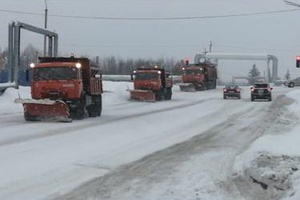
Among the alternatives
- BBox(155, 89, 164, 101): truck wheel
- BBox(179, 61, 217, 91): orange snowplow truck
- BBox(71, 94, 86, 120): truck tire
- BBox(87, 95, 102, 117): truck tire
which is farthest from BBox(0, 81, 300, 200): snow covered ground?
BBox(179, 61, 217, 91): orange snowplow truck

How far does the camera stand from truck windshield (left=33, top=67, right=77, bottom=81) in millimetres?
25822

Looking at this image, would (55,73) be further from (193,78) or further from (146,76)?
(193,78)

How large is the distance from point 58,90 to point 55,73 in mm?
817

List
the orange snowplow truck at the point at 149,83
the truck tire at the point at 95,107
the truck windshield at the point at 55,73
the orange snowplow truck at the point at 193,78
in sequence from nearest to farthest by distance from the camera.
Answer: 1. the truck windshield at the point at 55,73
2. the truck tire at the point at 95,107
3. the orange snowplow truck at the point at 149,83
4. the orange snowplow truck at the point at 193,78

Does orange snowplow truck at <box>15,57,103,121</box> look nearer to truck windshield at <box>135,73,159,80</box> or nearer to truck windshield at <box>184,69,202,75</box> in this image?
truck windshield at <box>135,73,159,80</box>

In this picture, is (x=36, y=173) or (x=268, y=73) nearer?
(x=36, y=173)

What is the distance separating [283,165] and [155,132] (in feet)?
30.3

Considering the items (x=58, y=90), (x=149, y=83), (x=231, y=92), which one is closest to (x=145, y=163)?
(x=58, y=90)

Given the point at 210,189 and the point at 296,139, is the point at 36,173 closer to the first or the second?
the point at 210,189

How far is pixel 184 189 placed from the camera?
9742mm

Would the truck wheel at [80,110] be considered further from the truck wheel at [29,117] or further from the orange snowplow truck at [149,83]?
the orange snowplow truck at [149,83]

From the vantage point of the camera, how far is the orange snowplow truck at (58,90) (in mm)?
24484

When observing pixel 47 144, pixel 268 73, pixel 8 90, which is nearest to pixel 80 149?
pixel 47 144

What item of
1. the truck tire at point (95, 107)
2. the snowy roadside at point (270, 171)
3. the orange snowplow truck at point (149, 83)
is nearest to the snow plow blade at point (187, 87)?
the orange snowplow truck at point (149, 83)
